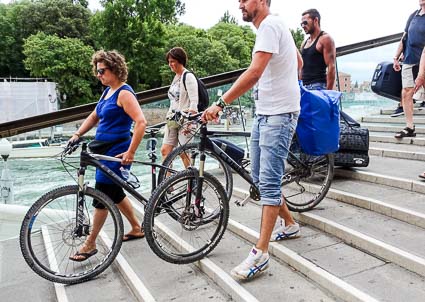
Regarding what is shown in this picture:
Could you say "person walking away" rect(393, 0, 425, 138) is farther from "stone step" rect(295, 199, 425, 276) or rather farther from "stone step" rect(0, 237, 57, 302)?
"stone step" rect(0, 237, 57, 302)

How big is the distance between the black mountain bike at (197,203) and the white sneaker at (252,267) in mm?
433

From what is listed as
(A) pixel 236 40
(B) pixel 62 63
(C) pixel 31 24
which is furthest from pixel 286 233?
(C) pixel 31 24

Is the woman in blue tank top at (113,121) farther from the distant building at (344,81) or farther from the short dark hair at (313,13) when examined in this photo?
the distant building at (344,81)

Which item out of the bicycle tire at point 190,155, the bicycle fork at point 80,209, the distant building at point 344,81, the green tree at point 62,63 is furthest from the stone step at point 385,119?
the green tree at point 62,63

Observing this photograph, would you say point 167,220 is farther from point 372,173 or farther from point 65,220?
point 372,173

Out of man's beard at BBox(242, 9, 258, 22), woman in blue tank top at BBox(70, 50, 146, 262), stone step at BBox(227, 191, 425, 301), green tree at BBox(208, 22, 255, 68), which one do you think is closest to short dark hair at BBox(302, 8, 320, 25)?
man's beard at BBox(242, 9, 258, 22)

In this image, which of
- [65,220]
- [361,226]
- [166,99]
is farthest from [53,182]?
[361,226]

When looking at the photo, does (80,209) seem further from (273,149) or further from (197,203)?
(273,149)

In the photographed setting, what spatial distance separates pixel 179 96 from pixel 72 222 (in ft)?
5.52

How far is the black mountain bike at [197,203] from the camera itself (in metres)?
2.59

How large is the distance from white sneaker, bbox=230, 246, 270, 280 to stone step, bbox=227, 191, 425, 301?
0.28 metres

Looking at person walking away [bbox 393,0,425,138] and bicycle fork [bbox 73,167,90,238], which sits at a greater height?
person walking away [bbox 393,0,425,138]

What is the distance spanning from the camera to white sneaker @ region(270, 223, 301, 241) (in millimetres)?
2811

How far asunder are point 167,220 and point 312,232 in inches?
49.1
